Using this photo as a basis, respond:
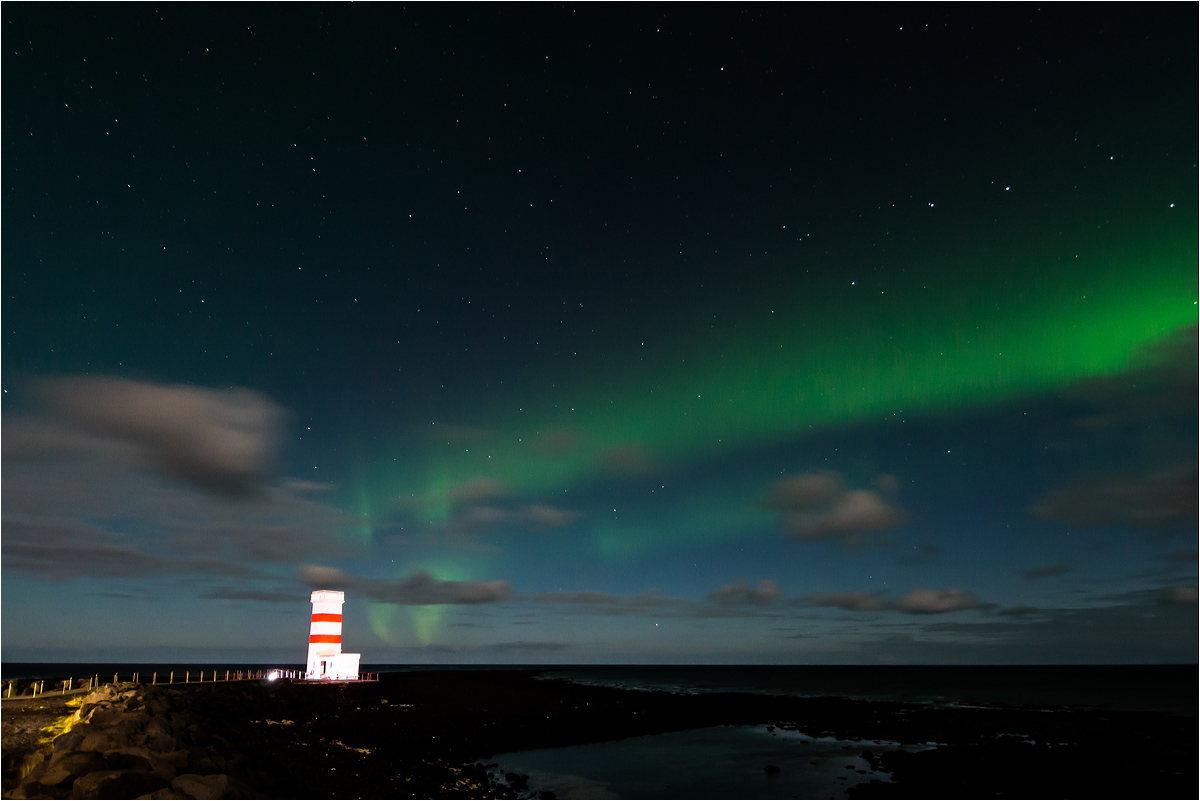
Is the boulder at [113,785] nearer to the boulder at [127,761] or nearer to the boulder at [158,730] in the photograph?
the boulder at [127,761]

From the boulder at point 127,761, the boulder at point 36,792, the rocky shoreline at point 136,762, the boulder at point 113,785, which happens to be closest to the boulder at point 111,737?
the rocky shoreline at point 136,762

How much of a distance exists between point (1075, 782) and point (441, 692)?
122 ft

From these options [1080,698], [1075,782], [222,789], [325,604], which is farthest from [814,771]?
[1080,698]

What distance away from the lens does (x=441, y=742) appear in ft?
96.2

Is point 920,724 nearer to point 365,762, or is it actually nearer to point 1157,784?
→ point 1157,784

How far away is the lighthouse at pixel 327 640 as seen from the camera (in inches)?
1678

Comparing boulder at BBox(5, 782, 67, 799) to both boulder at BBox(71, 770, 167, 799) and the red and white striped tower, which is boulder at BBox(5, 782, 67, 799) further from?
the red and white striped tower

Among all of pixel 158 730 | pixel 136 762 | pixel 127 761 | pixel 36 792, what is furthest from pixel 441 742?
pixel 36 792

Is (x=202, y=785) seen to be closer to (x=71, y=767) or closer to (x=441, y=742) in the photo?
(x=71, y=767)

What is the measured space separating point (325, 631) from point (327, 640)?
Answer: 2.85ft

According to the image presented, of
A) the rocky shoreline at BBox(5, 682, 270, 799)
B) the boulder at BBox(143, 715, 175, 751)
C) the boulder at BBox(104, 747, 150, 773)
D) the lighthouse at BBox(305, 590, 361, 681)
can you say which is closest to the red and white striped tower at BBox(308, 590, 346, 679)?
the lighthouse at BBox(305, 590, 361, 681)

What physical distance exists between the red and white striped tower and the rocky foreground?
3.12m

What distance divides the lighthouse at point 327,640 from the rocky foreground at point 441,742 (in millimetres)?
2581

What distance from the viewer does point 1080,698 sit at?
7144cm
